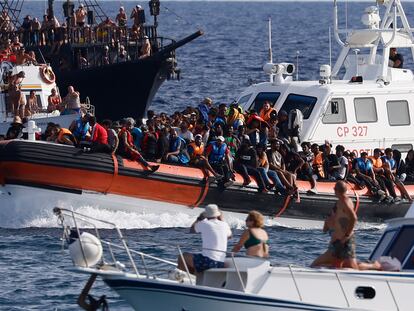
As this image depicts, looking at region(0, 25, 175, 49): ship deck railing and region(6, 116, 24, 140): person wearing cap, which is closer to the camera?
region(6, 116, 24, 140): person wearing cap

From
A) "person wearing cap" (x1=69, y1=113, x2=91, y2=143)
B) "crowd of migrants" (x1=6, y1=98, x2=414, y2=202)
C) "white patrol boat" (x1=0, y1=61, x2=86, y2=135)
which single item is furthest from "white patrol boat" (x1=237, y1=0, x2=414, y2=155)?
"white patrol boat" (x1=0, y1=61, x2=86, y2=135)

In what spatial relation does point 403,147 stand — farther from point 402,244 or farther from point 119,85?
point 119,85

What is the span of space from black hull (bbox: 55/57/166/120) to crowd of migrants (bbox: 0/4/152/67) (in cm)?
54

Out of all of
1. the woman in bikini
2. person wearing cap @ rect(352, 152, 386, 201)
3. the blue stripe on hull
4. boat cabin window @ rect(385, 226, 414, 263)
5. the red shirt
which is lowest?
person wearing cap @ rect(352, 152, 386, 201)

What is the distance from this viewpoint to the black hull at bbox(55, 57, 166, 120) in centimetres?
4516

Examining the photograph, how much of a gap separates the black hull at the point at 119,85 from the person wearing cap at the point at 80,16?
1.92m

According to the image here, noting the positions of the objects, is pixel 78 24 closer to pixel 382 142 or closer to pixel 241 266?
pixel 382 142

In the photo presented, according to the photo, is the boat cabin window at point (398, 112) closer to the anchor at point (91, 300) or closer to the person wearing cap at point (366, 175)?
the person wearing cap at point (366, 175)

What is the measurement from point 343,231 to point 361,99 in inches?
423

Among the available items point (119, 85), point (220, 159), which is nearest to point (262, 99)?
point (220, 159)

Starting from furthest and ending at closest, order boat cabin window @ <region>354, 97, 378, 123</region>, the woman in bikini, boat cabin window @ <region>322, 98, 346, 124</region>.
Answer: boat cabin window @ <region>354, 97, 378, 123</region> → boat cabin window @ <region>322, 98, 346, 124</region> → the woman in bikini

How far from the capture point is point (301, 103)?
91.5ft

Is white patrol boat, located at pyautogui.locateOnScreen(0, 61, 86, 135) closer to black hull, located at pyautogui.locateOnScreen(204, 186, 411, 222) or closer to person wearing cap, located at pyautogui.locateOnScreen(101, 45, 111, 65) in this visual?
person wearing cap, located at pyautogui.locateOnScreen(101, 45, 111, 65)

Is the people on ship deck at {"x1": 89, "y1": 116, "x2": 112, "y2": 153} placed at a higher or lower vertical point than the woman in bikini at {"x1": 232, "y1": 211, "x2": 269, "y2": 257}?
lower
